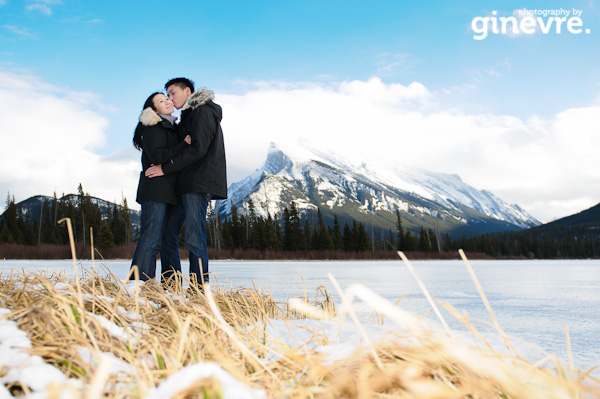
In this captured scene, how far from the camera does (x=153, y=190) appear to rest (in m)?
2.80

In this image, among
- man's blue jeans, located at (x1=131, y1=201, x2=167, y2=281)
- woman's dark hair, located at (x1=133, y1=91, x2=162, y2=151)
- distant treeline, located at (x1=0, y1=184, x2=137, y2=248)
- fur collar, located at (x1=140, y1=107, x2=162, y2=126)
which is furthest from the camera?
distant treeline, located at (x1=0, y1=184, x2=137, y2=248)

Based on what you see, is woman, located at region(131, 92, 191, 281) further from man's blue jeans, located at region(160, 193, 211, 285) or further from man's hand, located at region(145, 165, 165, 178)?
man's blue jeans, located at region(160, 193, 211, 285)

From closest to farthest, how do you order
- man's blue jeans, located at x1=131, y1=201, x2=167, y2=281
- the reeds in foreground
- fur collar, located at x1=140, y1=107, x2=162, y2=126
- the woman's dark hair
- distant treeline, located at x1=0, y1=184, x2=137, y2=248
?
the reeds in foreground
man's blue jeans, located at x1=131, y1=201, x2=167, y2=281
fur collar, located at x1=140, y1=107, x2=162, y2=126
the woman's dark hair
distant treeline, located at x1=0, y1=184, x2=137, y2=248

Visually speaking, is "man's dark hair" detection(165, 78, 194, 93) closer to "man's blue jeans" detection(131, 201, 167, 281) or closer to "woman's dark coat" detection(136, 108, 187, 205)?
"woman's dark coat" detection(136, 108, 187, 205)

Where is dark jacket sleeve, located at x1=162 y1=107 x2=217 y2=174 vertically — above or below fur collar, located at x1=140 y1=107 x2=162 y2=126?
below

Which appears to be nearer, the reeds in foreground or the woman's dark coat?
the reeds in foreground

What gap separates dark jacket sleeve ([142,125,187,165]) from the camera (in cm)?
279

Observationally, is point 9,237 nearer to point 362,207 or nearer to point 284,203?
point 284,203

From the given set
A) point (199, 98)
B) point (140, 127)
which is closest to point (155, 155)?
point (140, 127)

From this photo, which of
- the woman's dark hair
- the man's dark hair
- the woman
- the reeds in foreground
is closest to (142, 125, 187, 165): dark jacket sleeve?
the woman

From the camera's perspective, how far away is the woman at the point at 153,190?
8.99 feet

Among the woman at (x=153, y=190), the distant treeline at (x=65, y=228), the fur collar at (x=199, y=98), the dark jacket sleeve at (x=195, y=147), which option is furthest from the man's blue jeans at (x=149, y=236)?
the distant treeline at (x=65, y=228)

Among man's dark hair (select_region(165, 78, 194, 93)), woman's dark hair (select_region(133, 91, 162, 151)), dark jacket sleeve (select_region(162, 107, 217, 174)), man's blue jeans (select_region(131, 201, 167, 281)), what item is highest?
man's dark hair (select_region(165, 78, 194, 93))

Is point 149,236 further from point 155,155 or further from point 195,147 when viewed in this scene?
point 195,147
